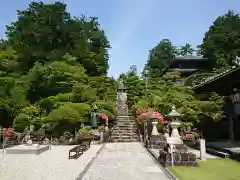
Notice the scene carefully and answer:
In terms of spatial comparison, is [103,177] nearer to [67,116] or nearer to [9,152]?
[9,152]

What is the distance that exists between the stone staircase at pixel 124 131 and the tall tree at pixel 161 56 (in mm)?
28337

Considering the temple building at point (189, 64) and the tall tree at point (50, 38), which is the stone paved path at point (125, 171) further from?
the temple building at point (189, 64)

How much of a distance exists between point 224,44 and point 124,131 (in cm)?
2938

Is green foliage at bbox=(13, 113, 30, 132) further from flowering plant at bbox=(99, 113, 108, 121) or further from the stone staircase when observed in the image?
the stone staircase

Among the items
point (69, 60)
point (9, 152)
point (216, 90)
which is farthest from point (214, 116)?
point (69, 60)

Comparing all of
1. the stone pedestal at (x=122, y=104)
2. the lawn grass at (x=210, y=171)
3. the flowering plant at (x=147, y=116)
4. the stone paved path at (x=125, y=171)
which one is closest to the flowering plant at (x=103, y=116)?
the flowering plant at (x=147, y=116)

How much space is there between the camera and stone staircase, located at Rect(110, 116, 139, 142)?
2669 cm

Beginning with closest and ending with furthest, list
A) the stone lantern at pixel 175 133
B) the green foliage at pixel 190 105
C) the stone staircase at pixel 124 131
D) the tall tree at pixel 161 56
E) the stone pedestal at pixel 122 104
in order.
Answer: the stone lantern at pixel 175 133 < the green foliage at pixel 190 105 < the stone staircase at pixel 124 131 < the stone pedestal at pixel 122 104 < the tall tree at pixel 161 56

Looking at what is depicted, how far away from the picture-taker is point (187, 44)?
246 feet

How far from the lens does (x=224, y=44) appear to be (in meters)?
47.9

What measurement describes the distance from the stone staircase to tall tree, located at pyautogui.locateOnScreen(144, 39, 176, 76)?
28337 mm

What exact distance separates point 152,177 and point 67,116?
18308mm

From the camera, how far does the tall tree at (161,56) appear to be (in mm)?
60634

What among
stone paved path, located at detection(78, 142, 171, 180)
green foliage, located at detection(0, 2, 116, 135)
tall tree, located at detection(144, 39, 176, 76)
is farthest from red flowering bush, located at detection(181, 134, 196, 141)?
tall tree, located at detection(144, 39, 176, 76)
